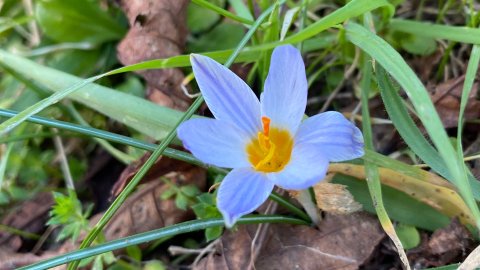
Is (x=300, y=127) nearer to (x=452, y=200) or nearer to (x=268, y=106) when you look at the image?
(x=268, y=106)

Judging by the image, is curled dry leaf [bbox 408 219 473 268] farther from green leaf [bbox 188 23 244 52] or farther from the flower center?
green leaf [bbox 188 23 244 52]

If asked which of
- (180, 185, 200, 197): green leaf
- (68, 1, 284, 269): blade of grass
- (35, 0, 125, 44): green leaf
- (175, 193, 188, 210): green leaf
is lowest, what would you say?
(175, 193, 188, 210): green leaf

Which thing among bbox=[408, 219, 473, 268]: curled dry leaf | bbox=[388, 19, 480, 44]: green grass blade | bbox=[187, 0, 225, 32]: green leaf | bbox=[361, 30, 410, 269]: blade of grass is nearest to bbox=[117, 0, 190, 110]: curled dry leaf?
bbox=[187, 0, 225, 32]: green leaf

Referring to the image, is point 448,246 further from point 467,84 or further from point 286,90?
point 286,90

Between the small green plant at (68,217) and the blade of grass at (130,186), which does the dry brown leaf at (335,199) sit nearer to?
the blade of grass at (130,186)

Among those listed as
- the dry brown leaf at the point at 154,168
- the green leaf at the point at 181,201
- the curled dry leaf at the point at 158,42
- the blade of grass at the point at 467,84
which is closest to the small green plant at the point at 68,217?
the dry brown leaf at the point at 154,168

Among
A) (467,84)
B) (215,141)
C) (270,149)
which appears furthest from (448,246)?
(215,141)
